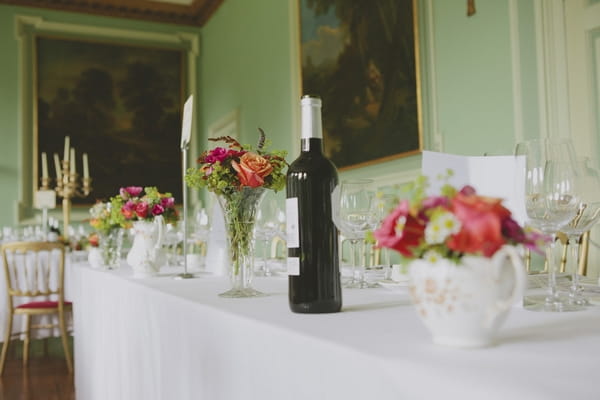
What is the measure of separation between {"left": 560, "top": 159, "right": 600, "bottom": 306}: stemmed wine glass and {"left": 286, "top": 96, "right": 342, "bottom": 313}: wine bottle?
0.42 meters

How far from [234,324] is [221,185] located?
0.46 meters

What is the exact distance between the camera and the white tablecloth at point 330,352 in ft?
1.90

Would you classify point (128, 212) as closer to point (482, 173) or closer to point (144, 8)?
point (482, 173)

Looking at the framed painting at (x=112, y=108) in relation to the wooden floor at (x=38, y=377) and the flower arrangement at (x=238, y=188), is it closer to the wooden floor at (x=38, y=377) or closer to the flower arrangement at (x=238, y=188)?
the wooden floor at (x=38, y=377)

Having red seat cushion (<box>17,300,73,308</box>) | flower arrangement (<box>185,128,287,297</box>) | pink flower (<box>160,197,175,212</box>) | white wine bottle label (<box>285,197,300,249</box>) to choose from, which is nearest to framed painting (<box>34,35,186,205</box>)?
red seat cushion (<box>17,300,73,308</box>)

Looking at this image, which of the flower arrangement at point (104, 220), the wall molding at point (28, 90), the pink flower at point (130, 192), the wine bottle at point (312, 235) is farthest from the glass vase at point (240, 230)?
the wall molding at point (28, 90)

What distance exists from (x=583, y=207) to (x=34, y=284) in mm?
4494

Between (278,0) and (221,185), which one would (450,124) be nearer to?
(221,185)

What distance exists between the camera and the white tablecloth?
1.90 ft

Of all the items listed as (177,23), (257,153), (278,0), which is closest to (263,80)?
(278,0)

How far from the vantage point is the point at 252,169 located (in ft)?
4.45

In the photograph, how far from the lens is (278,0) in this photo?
636 cm

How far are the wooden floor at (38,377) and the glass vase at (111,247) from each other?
1.20 meters

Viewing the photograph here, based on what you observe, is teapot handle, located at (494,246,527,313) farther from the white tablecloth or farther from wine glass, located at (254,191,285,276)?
wine glass, located at (254,191,285,276)
